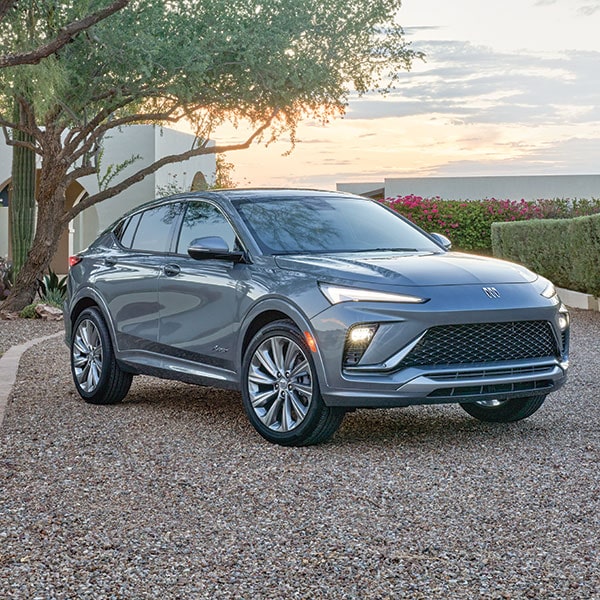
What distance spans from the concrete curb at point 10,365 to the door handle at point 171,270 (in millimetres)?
1780

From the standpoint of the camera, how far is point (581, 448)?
7363 mm

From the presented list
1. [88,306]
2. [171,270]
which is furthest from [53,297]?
[171,270]

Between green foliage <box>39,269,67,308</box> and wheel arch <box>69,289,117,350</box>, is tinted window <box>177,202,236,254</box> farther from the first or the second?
green foliage <box>39,269,67,308</box>

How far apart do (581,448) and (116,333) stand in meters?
3.98

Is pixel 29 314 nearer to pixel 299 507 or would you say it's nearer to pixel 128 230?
pixel 128 230

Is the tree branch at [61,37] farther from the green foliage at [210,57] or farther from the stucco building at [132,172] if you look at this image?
the stucco building at [132,172]

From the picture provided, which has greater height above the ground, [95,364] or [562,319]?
[562,319]

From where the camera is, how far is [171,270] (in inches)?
342

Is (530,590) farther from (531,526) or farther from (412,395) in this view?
(412,395)

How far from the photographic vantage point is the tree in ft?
59.8

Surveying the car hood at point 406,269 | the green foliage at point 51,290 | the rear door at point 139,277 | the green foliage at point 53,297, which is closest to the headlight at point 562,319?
the car hood at point 406,269

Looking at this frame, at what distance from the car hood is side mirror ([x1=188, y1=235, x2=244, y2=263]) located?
14.8 inches

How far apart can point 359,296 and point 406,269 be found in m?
0.47

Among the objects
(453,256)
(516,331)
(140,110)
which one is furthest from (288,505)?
(140,110)
